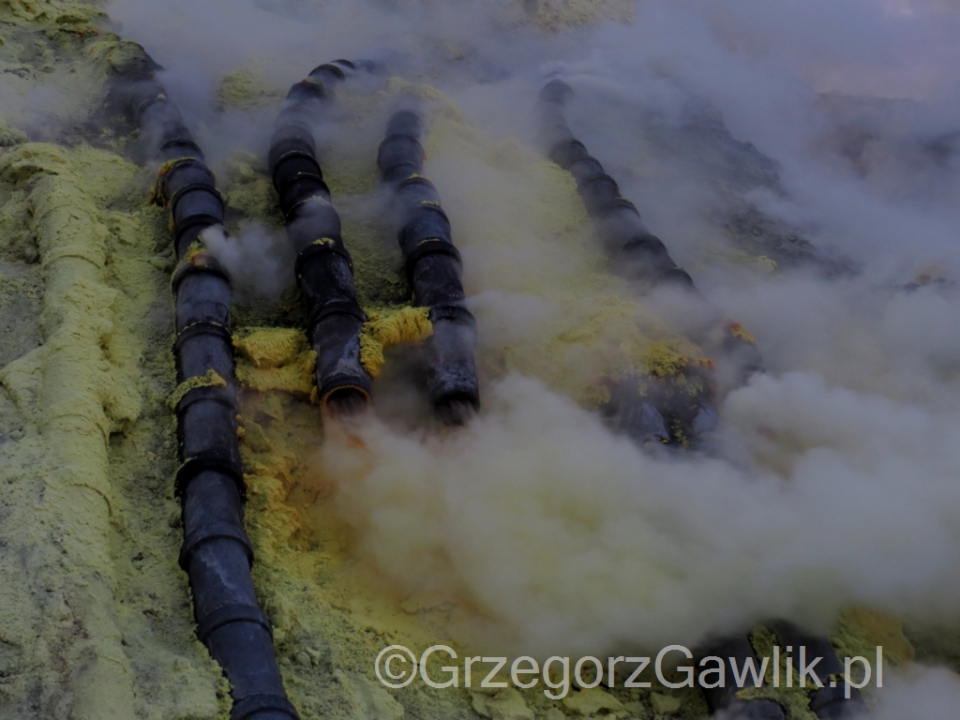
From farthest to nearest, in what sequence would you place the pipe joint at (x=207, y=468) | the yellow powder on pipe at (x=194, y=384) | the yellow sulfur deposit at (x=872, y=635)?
the yellow powder on pipe at (x=194, y=384), the yellow sulfur deposit at (x=872, y=635), the pipe joint at (x=207, y=468)

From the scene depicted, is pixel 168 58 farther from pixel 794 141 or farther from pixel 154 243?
pixel 794 141

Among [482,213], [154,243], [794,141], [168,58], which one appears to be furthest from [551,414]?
[794,141]

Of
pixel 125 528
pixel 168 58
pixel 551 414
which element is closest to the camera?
pixel 125 528

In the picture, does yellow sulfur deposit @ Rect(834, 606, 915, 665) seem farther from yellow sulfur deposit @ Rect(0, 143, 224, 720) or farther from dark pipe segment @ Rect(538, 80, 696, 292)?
yellow sulfur deposit @ Rect(0, 143, 224, 720)

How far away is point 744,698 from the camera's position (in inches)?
171

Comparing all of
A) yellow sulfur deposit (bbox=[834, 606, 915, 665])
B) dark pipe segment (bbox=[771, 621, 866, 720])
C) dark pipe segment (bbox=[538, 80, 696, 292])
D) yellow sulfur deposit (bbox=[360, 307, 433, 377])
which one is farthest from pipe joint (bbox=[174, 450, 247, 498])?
dark pipe segment (bbox=[538, 80, 696, 292])

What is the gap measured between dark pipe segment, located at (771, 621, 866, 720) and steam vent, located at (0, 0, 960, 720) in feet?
0.05

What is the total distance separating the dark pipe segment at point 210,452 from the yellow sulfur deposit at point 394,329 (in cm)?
86

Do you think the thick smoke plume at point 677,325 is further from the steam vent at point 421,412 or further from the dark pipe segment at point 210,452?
the dark pipe segment at point 210,452

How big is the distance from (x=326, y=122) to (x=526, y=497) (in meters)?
4.29

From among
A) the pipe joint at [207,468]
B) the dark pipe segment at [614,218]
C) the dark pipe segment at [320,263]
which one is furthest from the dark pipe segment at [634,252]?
the pipe joint at [207,468]

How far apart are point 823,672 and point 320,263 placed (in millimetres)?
3802

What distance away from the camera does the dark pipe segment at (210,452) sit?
12.5ft

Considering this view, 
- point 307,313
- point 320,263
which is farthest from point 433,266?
point 307,313
